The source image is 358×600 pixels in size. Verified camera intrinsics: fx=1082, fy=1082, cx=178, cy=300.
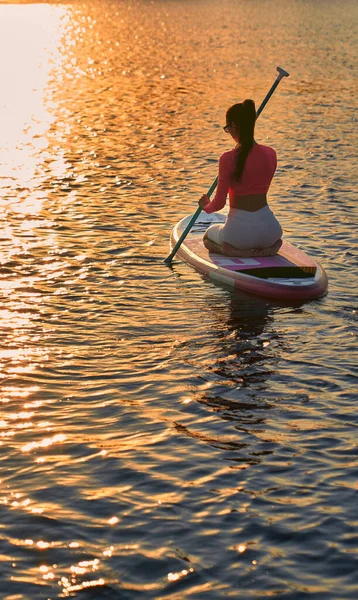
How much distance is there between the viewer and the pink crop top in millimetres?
10508

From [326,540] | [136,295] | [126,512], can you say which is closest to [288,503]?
[326,540]

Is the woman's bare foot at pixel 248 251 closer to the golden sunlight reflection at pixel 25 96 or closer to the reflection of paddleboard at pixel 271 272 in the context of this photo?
the reflection of paddleboard at pixel 271 272

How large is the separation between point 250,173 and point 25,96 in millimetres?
17971

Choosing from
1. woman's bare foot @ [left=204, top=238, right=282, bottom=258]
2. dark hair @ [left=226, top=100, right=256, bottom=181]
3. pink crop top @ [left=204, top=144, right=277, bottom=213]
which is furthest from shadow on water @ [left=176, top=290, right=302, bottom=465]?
dark hair @ [left=226, top=100, right=256, bottom=181]

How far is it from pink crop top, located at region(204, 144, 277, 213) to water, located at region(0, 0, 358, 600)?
39.4 inches

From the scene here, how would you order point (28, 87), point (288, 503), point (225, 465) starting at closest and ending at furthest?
point (288, 503)
point (225, 465)
point (28, 87)

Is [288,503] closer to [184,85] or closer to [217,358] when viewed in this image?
[217,358]

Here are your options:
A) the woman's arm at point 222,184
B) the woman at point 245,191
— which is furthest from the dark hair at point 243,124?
the woman's arm at point 222,184

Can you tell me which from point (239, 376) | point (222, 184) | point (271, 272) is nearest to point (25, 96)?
point (222, 184)

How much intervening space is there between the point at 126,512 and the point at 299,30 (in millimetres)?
50510

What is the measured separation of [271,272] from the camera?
34.4ft

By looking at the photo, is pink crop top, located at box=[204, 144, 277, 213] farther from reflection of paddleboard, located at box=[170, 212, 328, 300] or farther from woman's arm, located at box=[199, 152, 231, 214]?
reflection of paddleboard, located at box=[170, 212, 328, 300]

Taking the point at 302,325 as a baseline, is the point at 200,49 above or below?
above

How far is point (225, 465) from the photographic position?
690 cm
